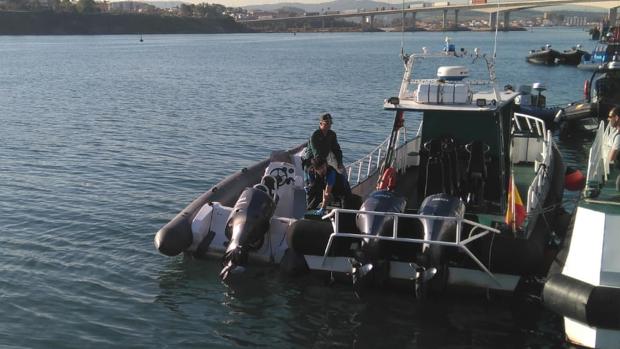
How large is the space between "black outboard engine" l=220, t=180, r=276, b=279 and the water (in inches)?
22.4

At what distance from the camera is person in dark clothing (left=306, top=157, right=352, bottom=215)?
11.7 meters

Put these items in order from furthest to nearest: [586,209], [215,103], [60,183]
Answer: [215,103]
[60,183]
[586,209]

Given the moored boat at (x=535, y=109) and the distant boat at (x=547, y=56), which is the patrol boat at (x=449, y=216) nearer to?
the moored boat at (x=535, y=109)

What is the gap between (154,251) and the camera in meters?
13.8

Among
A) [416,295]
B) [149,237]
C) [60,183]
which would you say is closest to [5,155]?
[60,183]

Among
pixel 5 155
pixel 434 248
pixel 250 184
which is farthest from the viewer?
pixel 5 155

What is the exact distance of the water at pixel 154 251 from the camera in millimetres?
10297

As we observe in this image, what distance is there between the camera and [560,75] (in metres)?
60.9

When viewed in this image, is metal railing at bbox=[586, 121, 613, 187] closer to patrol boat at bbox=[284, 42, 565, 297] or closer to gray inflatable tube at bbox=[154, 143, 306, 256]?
patrol boat at bbox=[284, 42, 565, 297]

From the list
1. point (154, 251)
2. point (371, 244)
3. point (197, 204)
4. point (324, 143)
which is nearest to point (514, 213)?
point (371, 244)

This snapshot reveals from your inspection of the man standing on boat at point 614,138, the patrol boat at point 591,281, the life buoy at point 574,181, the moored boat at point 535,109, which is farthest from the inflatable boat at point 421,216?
the moored boat at point 535,109

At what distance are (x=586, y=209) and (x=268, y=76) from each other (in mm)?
49266

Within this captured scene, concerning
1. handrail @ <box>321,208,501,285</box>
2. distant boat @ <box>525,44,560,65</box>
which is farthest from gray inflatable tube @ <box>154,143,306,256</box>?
distant boat @ <box>525,44,560,65</box>

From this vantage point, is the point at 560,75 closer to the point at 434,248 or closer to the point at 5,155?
the point at 5,155
